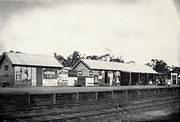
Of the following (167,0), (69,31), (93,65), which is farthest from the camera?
(93,65)

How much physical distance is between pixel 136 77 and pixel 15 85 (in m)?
19.6

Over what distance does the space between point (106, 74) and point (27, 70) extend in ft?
38.5

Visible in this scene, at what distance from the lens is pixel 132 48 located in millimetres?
12688

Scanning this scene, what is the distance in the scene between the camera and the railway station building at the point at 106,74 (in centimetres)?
3359

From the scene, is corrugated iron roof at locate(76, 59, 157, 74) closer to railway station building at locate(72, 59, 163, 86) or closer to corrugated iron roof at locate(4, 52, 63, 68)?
railway station building at locate(72, 59, 163, 86)

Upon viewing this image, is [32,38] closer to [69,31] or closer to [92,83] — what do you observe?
[69,31]

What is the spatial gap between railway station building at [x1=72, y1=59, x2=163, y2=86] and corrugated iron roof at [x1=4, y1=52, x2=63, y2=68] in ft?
13.4

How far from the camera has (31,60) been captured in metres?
29.1

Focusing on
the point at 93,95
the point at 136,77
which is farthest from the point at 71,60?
the point at 93,95

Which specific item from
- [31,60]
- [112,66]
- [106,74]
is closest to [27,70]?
[31,60]

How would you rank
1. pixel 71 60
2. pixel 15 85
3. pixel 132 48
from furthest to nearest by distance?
pixel 71 60 < pixel 15 85 < pixel 132 48

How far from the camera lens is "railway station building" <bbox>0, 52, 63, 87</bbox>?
2667 cm

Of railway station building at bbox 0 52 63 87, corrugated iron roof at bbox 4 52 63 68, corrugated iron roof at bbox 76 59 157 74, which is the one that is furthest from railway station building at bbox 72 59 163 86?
corrugated iron roof at bbox 4 52 63 68

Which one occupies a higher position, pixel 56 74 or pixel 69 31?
pixel 69 31
